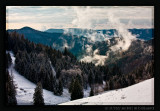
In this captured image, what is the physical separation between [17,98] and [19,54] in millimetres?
2181

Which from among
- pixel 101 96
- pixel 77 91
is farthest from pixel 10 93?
pixel 101 96

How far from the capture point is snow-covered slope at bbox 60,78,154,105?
58.6 ft

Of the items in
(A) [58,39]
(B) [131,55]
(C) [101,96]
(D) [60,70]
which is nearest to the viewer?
(C) [101,96]

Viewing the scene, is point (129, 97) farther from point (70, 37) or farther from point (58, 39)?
point (58, 39)

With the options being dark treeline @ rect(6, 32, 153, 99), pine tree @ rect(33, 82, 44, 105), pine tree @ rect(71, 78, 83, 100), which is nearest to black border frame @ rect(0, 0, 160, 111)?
pine tree @ rect(33, 82, 44, 105)

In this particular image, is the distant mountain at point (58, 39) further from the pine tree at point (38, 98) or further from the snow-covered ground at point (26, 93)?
the pine tree at point (38, 98)

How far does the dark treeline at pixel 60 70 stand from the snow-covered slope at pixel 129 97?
0.32 meters

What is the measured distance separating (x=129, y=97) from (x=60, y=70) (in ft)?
12.0

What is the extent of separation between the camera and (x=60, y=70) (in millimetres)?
18469

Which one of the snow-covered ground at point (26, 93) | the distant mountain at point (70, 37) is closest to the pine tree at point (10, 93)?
the snow-covered ground at point (26, 93)

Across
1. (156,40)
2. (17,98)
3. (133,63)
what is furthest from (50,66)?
(156,40)

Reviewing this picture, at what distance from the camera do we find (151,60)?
18.2m

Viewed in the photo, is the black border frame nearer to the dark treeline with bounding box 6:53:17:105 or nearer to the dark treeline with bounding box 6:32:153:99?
the dark treeline with bounding box 6:53:17:105

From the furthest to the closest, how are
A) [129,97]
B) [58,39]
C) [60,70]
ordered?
[58,39] → [60,70] → [129,97]
